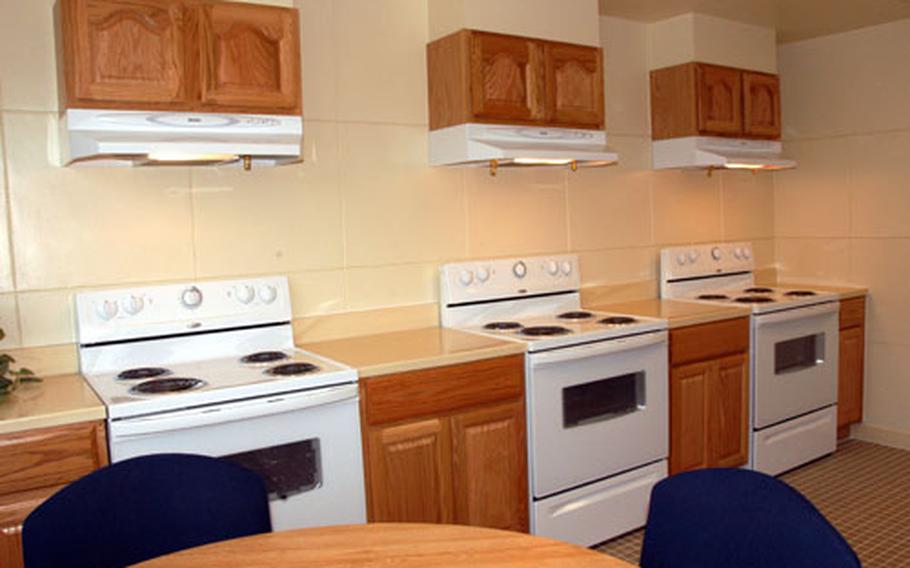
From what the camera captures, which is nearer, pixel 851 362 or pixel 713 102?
pixel 713 102

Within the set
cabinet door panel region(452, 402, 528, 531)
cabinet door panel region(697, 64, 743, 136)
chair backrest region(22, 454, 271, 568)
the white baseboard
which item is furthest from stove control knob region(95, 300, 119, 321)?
the white baseboard

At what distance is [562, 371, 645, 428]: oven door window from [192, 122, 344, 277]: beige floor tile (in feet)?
3.41

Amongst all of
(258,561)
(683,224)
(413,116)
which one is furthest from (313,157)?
(683,224)

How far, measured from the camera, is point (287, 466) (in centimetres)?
234

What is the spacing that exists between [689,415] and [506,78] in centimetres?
164

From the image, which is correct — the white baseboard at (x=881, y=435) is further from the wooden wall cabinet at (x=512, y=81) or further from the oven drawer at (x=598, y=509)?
the wooden wall cabinet at (x=512, y=81)

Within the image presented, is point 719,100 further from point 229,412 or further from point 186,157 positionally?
point 229,412

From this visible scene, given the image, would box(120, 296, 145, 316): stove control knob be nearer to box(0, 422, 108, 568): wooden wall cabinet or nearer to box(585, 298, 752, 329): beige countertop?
box(0, 422, 108, 568): wooden wall cabinet

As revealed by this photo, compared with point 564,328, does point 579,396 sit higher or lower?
lower

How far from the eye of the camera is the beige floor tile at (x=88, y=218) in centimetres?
244

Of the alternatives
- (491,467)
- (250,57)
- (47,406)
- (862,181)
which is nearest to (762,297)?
(862,181)

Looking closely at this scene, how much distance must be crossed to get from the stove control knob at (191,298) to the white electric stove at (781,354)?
2410 mm

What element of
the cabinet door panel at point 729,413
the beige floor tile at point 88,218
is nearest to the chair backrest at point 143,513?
the beige floor tile at point 88,218

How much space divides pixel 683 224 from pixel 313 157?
221 cm
